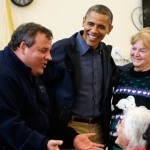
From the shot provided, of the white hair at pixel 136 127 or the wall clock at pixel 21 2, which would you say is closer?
the white hair at pixel 136 127

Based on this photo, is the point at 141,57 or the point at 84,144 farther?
the point at 141,57

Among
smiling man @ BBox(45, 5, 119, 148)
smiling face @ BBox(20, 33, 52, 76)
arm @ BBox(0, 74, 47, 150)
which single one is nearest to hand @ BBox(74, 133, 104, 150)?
smiling man @ BBox(45, 5, 119, 148)

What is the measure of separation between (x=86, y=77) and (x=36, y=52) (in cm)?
65

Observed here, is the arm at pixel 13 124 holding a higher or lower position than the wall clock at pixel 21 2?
lower

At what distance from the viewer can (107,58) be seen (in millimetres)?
2375

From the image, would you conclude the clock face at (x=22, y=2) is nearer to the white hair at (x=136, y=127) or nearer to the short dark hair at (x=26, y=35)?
the short dark hair at (x=26, y=35)

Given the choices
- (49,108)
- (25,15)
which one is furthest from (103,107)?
(25,15)

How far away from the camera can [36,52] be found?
170cm

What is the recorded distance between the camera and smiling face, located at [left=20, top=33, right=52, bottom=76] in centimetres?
169

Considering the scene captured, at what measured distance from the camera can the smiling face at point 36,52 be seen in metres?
1.69

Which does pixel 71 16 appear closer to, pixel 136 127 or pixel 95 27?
pixel 95 27

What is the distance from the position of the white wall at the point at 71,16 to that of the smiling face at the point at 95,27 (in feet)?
5.10

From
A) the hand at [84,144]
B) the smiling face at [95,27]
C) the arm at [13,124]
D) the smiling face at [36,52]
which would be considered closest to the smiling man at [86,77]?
the smiling face at [95,27]

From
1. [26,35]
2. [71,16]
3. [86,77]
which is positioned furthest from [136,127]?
[71,16]
